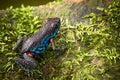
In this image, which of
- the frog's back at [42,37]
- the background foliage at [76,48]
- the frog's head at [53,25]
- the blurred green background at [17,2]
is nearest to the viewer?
the background foliage at [76,48]

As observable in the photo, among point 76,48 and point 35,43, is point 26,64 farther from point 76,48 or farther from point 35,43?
point 76,48

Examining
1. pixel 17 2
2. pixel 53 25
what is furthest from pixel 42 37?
pixel 17 2

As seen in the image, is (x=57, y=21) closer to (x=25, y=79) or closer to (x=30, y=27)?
(x=30, y=27)

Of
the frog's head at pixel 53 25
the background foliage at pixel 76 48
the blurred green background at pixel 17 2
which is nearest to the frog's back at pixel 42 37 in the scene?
the frog's head at pixel 53 25

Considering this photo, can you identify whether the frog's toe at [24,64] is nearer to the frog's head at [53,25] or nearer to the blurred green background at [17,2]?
the frog's head at [53,25]

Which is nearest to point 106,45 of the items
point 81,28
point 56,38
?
point 81,28

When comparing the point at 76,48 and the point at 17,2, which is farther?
the point at 17,2

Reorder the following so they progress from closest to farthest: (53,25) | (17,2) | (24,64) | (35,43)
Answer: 1. (24,64)
2. (35,43)
3. (53,25)
4. (17,2)

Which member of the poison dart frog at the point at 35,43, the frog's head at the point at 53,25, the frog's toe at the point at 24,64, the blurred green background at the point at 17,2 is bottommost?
the frog's toe at the point at 24,64

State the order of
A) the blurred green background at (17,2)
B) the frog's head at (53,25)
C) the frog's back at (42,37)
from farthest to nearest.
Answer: the blurred green background at (17,2) < the frog's head at (53,25) < the frog's back at (42,37)
